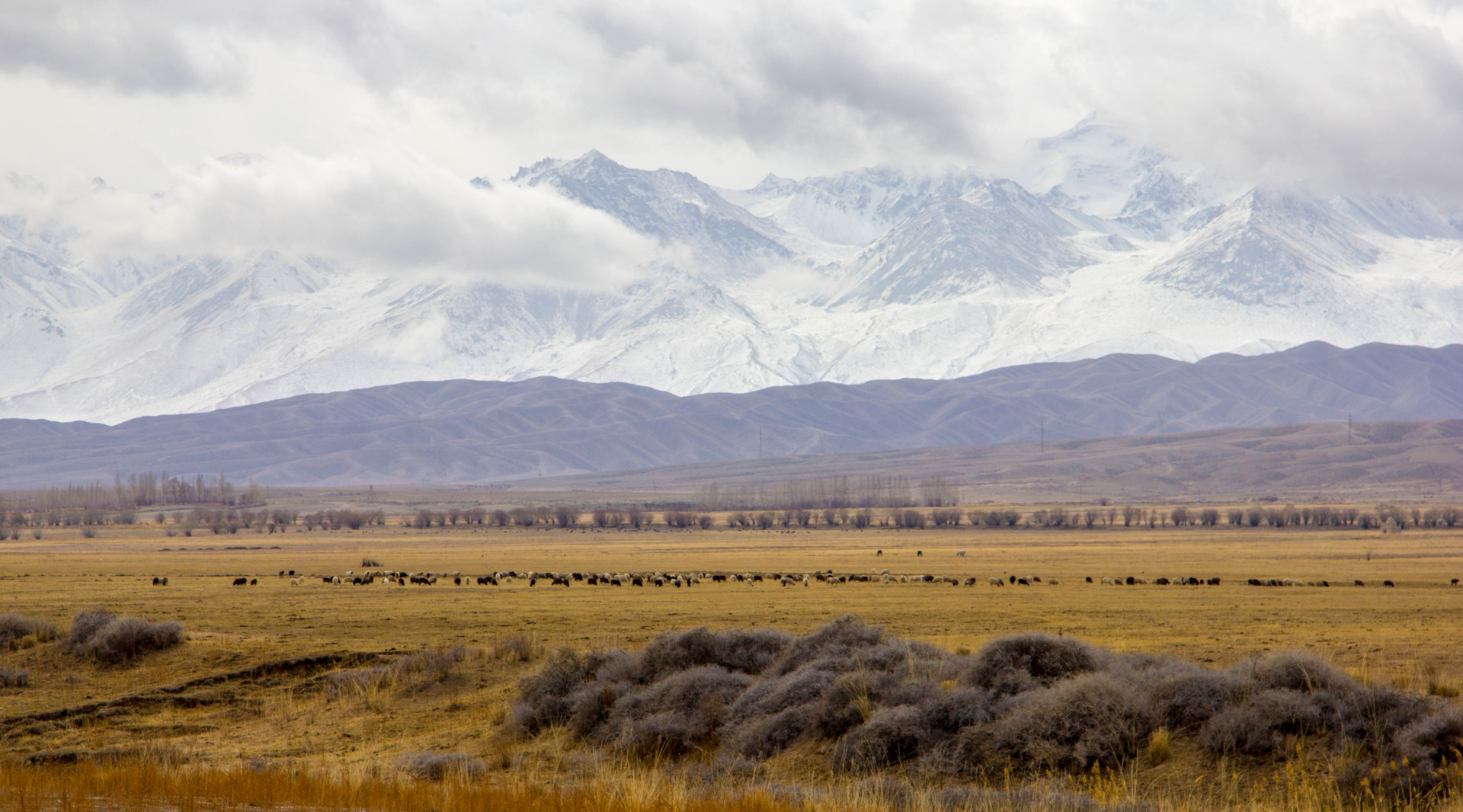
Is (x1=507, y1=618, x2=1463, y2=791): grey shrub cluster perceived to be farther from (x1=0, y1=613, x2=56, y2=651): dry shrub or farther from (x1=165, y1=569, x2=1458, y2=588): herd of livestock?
(x1=165, y1=569, x2=1458, y2=588): herd of livestock

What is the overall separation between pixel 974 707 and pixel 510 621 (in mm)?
21335

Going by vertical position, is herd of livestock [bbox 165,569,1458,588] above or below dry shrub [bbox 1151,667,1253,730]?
below

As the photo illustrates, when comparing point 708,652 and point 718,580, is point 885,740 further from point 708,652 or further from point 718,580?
point 718,580

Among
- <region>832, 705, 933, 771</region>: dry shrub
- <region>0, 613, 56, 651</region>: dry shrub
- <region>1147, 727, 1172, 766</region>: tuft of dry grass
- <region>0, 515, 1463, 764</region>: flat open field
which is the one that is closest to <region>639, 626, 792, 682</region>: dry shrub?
<region>0, 515, 1463, 764</region>: flat open field

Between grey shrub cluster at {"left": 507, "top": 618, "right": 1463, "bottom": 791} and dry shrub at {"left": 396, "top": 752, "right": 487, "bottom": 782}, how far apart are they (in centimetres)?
205

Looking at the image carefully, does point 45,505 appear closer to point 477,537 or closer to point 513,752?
point 477,537

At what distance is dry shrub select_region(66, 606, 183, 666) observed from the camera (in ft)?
80.9

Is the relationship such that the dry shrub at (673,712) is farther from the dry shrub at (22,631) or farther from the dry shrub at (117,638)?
the dry shrub at (22,631)

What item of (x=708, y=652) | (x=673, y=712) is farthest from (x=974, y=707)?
(x=708, y=652)

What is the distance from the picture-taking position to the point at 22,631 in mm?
26984

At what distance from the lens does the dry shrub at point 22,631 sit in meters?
26.2

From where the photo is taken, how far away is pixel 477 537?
364 feet

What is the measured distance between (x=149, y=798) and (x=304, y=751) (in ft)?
18.2

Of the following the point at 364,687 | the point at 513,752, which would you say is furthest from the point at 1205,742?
the point at 364,687
